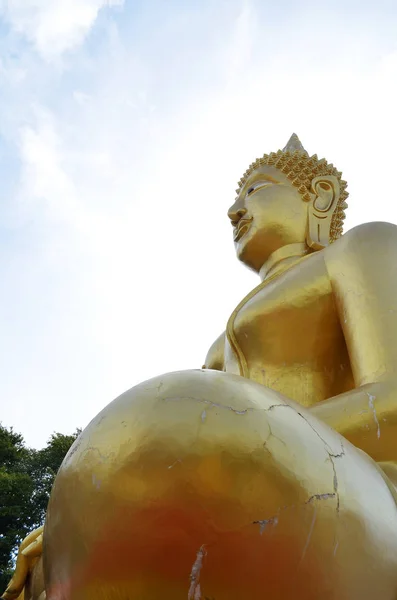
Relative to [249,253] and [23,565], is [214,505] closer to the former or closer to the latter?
[23,565]

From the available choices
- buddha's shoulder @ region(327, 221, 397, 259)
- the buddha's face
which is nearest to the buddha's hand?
buddha's shoulder @ region(327, 221, 397, 259)

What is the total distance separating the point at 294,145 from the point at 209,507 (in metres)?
3.75

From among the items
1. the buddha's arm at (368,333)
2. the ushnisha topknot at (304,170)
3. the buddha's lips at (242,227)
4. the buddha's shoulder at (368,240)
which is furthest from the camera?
the ushnisha topknot at (304,170)

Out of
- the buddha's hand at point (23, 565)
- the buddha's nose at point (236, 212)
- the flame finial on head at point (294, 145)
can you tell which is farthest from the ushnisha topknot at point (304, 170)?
the buddha's hand at point (23, 565)

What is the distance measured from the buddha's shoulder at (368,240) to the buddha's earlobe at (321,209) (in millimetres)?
658

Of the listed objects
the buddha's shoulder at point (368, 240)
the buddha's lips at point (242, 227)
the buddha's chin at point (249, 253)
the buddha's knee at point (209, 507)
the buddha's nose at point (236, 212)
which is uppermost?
the buddha's nose at point (236, 212)

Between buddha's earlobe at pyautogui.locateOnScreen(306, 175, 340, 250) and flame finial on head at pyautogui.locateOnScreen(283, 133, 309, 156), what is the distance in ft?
1.40

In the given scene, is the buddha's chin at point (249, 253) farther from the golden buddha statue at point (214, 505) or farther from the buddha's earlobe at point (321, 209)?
the golden buddha statue at point (214, 505)

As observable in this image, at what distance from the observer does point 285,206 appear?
383cm

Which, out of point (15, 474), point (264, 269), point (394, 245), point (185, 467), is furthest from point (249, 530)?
point (15, 474)

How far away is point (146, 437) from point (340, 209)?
10.3ft

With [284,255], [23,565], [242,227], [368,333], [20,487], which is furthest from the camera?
[20,487]

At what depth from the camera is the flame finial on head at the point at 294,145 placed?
176 inches

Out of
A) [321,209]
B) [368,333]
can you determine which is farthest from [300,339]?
[321,209]
